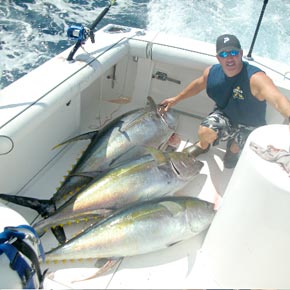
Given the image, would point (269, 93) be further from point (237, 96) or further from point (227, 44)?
point (227, 44)

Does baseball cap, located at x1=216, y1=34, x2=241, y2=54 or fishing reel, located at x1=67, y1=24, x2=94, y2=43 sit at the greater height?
baseball cap, located at x1=216, y1=34, x2=241, y2=54

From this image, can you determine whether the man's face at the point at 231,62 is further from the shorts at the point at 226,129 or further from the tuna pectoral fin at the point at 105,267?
the tuna pectoral fin at the point at 105,267

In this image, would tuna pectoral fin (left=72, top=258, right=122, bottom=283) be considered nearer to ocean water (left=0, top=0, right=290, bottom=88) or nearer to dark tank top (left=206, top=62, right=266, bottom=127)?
dark tank top (left=206, top=62, right=266, bottom=127)

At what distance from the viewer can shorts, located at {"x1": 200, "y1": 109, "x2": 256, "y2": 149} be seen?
2.83 metres

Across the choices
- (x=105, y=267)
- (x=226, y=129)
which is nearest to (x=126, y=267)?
(x=105, y=267)

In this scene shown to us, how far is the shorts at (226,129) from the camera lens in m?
2.83

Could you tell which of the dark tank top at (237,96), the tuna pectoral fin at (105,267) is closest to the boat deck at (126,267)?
the tuna pectoral fin at (105,267)

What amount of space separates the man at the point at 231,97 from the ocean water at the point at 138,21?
151 inches

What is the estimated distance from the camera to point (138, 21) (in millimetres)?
8211

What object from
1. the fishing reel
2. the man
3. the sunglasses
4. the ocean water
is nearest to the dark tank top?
the man

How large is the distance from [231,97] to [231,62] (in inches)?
12.2

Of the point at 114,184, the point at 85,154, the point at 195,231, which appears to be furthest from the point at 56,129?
the point at 195,231

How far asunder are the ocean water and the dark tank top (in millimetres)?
3857

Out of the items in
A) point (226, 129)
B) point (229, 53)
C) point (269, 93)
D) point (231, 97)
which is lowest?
point (226, 129)
